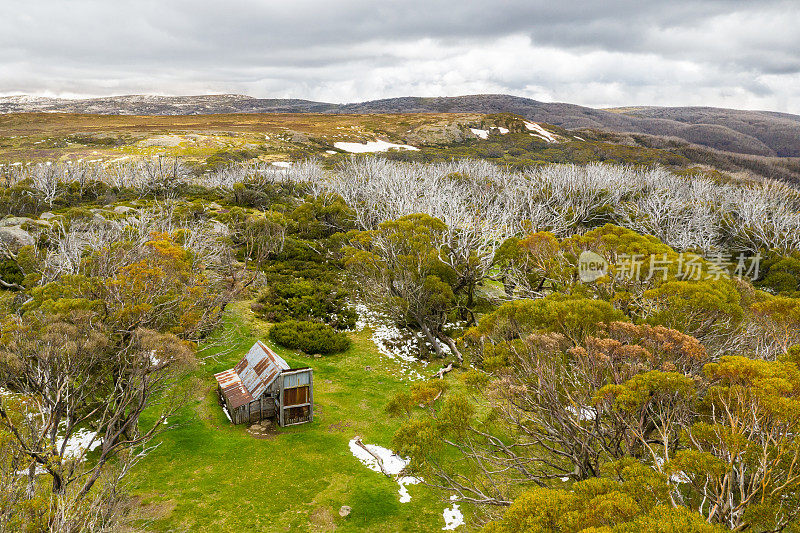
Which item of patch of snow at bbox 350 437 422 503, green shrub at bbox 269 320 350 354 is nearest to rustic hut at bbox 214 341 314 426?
patch of snow at bbox 350 437 422 503

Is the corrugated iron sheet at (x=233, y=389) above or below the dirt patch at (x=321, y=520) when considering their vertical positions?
above

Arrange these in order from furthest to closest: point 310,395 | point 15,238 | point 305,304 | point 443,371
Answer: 1. point 15,238
2. point 305,304
3. point 443,371
4. point 310,395

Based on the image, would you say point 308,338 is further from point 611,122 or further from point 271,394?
point 611,122

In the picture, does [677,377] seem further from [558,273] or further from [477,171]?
[477,171]

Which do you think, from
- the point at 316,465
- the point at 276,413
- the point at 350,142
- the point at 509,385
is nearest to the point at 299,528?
the point at 316,465

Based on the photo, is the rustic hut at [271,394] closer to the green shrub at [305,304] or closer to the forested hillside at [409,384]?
the forested hillside at [409,384]

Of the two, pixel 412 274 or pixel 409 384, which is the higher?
pixel 412 274

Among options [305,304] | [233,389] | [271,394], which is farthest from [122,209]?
[271,394]

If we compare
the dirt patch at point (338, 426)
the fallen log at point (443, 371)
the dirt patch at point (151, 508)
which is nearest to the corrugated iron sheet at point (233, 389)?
the dirt patch at point (338, 426)

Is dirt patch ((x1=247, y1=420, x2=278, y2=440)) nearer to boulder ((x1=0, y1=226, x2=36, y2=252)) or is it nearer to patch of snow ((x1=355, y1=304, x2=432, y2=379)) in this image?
patch of snow ((x1=355, y1=304, x2=432, y2=379))
